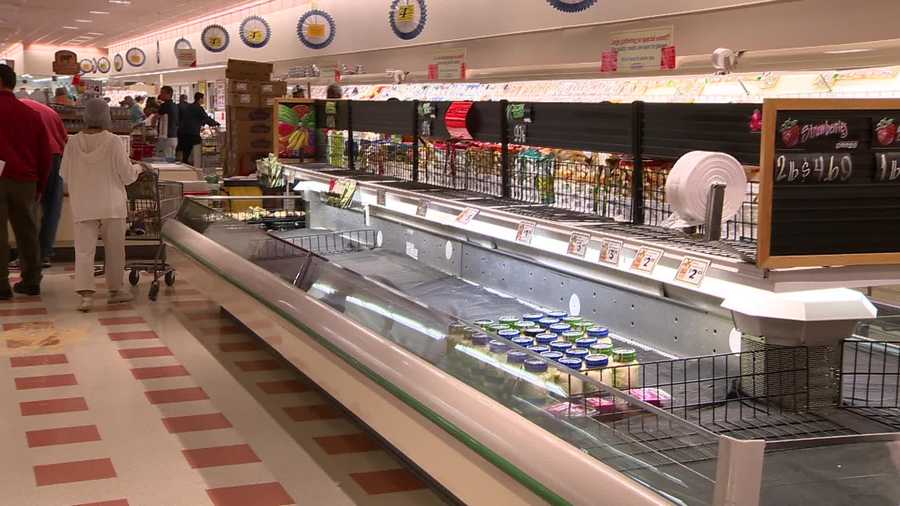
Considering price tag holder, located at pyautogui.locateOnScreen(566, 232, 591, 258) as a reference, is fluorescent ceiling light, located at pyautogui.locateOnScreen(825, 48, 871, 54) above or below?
above

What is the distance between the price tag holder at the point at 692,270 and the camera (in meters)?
2.66

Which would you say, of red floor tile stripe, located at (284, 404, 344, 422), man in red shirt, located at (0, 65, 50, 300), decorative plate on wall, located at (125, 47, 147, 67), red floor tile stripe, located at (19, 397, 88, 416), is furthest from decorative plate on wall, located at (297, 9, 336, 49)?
decorative plate on wall, located at (125, 47, 147, 67)

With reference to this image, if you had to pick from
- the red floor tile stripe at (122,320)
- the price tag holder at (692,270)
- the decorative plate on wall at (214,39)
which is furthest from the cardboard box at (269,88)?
the decorative plate on wall at (214,39)

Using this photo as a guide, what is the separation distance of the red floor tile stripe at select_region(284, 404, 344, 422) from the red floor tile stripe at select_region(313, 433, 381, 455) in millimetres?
314

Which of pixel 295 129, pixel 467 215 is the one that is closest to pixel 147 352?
pixel 295 129

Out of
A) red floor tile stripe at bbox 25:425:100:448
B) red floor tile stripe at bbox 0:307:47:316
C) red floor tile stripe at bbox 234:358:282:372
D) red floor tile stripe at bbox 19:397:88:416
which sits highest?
red floor tile stripe at bbox 0:307:47:316

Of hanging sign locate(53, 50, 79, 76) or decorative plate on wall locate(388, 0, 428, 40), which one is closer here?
decorative plate on wall locate(388, 0, 428, 40)

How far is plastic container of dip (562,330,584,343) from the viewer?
3.25 m

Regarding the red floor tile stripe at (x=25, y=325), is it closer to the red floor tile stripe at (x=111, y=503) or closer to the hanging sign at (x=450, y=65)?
the red floor tile stripe at (x=111, y=503)

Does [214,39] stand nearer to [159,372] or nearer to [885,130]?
[159,372]

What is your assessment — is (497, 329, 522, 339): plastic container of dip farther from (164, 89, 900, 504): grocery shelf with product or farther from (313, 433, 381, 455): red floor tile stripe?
(313, 433, 381, 455): red floor tile stripe

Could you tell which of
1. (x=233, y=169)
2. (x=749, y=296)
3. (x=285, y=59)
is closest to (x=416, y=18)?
(x=233, y=169)

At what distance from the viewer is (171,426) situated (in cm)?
471

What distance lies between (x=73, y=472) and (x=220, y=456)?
606 mm
